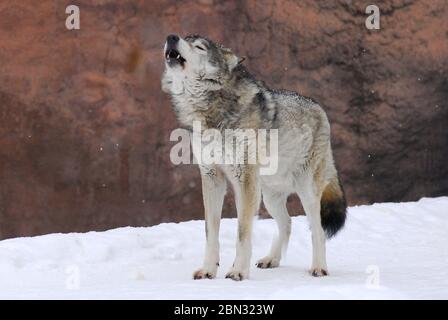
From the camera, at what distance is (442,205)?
9.08m

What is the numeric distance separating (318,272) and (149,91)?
12.4 ft

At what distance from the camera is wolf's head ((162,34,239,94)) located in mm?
5191

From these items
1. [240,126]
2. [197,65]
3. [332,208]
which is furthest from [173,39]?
[332,208]

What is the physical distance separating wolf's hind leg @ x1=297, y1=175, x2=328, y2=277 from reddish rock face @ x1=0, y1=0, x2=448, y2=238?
9.96 ft

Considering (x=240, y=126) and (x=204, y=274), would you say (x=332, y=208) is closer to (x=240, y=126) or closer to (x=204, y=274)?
(x=240, y=126)

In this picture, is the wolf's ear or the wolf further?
the wolf's ear

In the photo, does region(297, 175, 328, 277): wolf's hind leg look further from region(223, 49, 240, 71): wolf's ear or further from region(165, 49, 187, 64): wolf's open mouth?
region(165, 49, 187, 64): wolf's open mouth

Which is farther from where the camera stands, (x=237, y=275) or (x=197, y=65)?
(x=197, y=65)

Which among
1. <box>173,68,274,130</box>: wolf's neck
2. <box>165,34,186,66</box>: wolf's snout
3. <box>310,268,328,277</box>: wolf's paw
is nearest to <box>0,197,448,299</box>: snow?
<box>310,268,328,277</box>: wolf's paw

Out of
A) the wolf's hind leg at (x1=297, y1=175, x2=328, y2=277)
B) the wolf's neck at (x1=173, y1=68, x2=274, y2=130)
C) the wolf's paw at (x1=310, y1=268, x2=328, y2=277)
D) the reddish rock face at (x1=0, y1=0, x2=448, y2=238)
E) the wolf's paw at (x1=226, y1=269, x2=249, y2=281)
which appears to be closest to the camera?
the wolf's paw at (x1=226, y1=269, x2=249, y2=281)

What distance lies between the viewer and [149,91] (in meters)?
8.70

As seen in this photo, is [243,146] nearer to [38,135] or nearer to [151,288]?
[151,288]

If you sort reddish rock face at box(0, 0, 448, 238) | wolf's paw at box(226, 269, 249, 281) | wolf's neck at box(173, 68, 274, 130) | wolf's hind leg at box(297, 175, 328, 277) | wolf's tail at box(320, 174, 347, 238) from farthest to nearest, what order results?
reddish rock face at box(0, 0, 448, 238) → wolf's tail at box(320, 174, 347, 238) → wolf's hind leg at box(297, 175, 328, 277) → wolf's neck at box(173, 68, 274, 130) → wolf's paw at box(226, 269, 249, 281)
